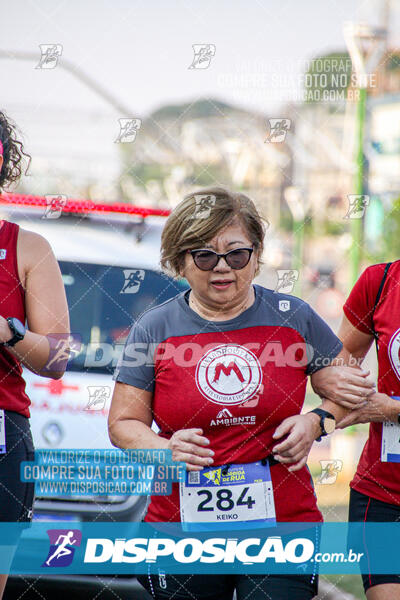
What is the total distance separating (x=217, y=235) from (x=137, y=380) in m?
0.53

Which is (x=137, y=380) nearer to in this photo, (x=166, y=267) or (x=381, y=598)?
(x=166, y=267)

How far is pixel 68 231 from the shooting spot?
4387 mm

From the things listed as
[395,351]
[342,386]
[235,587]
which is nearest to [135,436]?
[235,587]

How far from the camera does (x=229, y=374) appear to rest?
8.23ft

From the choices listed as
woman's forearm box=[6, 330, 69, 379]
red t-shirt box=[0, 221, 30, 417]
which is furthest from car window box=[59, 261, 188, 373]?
red t-shirt box=[0, 221, 30, 417]

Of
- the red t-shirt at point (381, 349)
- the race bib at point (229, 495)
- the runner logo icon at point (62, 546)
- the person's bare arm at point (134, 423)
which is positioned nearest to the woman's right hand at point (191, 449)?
the person's bare arm at point (134, 423)

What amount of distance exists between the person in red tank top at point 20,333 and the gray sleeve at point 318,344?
0.81 metres

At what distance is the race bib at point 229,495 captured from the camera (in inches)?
98.3

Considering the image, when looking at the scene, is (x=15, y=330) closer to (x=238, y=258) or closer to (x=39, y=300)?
(x=39, y=300)

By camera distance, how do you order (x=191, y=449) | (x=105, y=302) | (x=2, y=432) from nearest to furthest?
(x=191, y=449), (x=2, y=432), (x=105, y=302)

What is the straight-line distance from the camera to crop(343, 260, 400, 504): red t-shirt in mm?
2701

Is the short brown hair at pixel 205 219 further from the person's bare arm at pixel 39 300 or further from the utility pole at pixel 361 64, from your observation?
the utility pole at pixel 361 64

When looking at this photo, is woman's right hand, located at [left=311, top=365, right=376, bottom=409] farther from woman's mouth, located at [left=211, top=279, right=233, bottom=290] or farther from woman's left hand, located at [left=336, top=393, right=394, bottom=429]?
woman's mouth, located at [left=211, top=279, right=233, bottom=290]

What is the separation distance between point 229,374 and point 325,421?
0.39m
